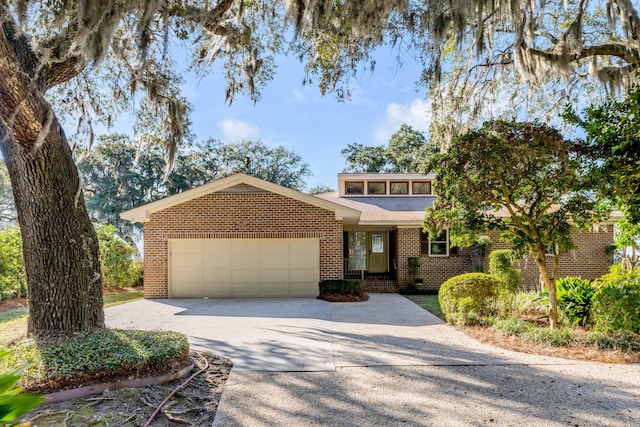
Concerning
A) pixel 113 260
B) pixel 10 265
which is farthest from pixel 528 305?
pixel 10 265

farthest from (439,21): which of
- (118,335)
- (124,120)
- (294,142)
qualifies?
(294,142)

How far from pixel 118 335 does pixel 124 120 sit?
6.57m

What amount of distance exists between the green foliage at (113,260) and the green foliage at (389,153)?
1991 centimetres

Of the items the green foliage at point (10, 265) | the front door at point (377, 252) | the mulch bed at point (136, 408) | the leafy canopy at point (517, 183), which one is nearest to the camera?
the mulch bed at point (136, 408)

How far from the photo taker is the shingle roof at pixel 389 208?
43.1 feet

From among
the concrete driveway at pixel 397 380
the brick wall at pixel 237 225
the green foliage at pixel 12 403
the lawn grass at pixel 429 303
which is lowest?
the lawn grass at pixel 429 303

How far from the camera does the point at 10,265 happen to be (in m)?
10.9

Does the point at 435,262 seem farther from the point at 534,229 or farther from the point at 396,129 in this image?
the point at 396,129

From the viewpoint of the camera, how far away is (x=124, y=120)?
916 cm

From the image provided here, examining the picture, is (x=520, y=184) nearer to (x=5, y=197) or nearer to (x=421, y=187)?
(x=421, y=187)

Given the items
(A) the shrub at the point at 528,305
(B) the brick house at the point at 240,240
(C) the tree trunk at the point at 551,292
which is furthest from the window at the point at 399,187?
(C) the tree trunk at the point at 551,292

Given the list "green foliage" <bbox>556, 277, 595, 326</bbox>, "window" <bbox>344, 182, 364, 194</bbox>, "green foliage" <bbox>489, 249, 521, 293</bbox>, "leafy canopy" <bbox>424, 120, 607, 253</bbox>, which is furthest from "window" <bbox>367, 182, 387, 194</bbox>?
"green foliage" <bbox>556, 277, 595, 326</bbox>

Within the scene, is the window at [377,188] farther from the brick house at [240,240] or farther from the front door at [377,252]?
the brick house at [240,240]

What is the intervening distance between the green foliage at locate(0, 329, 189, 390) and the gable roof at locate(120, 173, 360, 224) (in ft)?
24.2
